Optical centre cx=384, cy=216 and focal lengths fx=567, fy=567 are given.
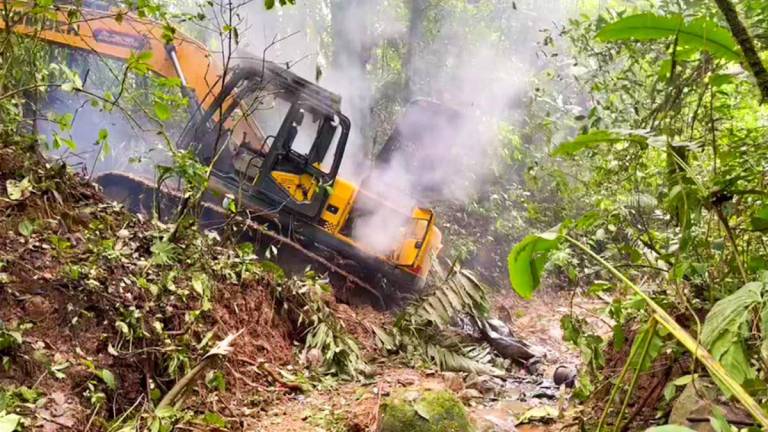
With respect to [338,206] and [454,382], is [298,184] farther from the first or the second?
[454,382]

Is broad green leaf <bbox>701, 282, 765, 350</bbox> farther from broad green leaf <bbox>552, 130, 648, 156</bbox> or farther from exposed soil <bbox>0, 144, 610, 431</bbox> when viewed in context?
exposed soil <bbox>0, 144, 610, 431</bbox>

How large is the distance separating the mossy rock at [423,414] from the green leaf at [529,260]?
1557 millimetres

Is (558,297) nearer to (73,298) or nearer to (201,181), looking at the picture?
(201,181)

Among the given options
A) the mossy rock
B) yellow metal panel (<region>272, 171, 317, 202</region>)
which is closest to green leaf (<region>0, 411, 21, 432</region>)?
the mossy rock

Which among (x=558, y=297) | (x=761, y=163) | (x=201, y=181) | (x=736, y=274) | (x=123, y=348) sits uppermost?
→ (x=761, y=163)

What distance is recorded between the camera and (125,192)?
296 inches

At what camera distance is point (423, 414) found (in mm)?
3404

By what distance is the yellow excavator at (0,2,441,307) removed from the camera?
7285 mm

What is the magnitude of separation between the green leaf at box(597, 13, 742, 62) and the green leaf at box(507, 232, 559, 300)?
79 centimetres

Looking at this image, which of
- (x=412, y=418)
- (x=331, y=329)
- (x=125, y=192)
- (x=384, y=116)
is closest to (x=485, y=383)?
(x=331, y=329)

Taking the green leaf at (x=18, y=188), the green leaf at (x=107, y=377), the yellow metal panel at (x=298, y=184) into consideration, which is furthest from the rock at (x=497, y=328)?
the green leaf at (x=18, y=188)

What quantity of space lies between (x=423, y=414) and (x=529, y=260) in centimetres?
177

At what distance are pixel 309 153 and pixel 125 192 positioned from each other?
2484 mm

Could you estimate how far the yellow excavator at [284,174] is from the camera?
729cm
